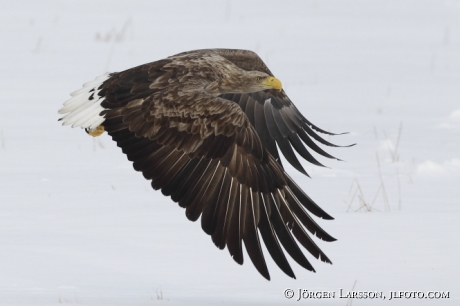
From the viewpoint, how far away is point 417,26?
19.1 meters

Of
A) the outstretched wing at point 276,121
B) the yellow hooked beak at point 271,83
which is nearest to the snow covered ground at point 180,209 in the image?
the outstretched wing at point 276,121

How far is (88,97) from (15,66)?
7454 millimetres

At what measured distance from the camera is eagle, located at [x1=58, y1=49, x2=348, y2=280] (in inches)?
205

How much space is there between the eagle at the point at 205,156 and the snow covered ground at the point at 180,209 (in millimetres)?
316

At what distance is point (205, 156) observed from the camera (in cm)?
562

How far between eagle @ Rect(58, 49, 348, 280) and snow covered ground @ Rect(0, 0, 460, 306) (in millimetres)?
316

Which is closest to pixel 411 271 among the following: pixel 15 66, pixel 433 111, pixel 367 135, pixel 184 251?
pixel 184 251

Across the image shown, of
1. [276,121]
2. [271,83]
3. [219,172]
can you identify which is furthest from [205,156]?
[276,121]

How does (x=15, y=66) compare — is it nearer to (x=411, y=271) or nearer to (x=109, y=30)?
(x=109, y=30)

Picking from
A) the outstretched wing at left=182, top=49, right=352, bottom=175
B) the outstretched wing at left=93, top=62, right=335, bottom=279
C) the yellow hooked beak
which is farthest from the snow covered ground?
the yellow hooked beak

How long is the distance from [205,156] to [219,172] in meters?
0.13

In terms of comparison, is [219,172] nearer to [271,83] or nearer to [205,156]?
[205,156]

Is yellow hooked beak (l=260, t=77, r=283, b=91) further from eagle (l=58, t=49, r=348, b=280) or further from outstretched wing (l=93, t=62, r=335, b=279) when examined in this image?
outstretched wing (l=93, t=62, r=335, b=279)

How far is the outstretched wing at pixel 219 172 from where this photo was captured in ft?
17.0
